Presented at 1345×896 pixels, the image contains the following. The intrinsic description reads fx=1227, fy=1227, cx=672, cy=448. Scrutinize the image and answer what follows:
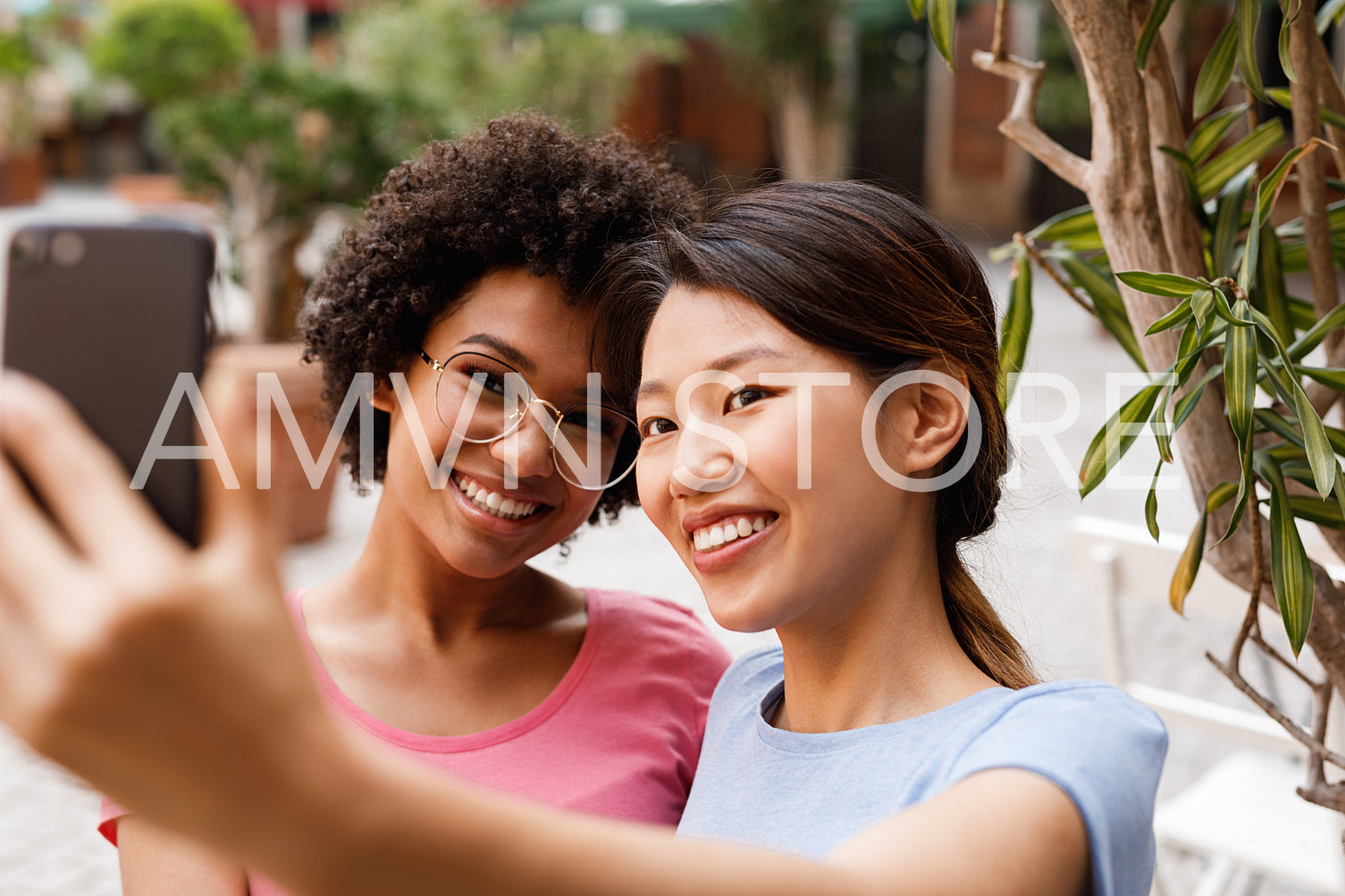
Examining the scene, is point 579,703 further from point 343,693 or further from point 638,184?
point 638,184

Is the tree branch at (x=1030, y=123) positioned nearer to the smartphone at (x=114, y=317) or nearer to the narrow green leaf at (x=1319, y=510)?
the narrow green leaf at (x=1319, y=510)

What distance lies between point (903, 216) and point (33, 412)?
0.89 metres

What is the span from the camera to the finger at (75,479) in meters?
0.50

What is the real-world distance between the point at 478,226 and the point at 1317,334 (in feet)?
3.12

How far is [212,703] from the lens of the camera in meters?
0.51

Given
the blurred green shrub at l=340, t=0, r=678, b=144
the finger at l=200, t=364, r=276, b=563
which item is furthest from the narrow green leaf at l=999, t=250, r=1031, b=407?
the blurred green shrub at l=340, t=0, r=678, b=144

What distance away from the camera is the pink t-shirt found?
4.65 feet

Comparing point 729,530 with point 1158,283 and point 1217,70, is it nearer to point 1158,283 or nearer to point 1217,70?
point 1158,283

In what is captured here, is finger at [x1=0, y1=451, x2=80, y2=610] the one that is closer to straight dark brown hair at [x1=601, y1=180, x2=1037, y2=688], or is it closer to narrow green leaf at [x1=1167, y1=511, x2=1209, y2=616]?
straight dark brown hair at [x1=601, y1=180, x2=1037, y2=688]

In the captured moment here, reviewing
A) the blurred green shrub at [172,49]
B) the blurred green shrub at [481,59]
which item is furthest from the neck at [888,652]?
the blurred green shrub at [481,59]

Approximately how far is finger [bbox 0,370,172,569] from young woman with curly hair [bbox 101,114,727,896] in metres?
0.82

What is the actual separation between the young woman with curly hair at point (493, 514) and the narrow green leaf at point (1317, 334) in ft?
2.30

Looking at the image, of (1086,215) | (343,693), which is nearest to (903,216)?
(1086,215)

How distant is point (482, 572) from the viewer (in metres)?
1.41
